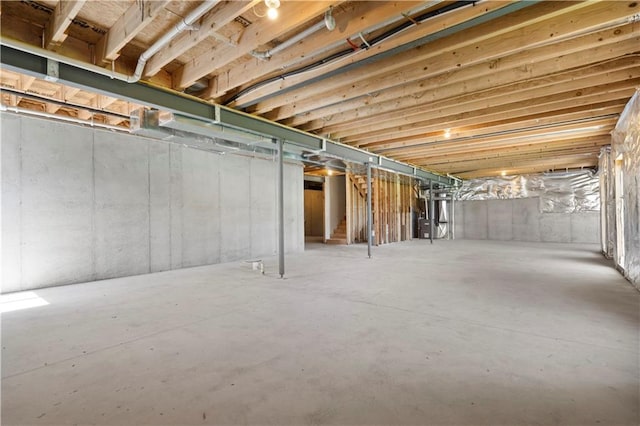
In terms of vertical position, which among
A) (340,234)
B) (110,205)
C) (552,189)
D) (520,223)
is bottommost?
(340,234)

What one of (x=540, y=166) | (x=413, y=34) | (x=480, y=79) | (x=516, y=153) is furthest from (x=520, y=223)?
(x=413, y=34)

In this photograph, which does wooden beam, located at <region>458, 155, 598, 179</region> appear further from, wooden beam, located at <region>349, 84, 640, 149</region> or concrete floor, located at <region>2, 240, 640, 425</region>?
concrete floor, located at <region>2, 240, 640, 425</region>

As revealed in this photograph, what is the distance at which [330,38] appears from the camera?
8.69ft

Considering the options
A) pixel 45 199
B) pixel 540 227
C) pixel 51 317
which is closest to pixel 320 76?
pixel 51 317

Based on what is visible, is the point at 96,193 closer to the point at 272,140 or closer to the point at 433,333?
the point at 272,140

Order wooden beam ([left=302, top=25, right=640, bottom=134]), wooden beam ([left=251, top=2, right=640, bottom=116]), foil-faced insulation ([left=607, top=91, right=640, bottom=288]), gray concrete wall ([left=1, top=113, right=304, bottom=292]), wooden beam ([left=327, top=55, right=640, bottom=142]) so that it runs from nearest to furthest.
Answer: wooden beam ([left=251, top=2, right=640, bottom=116]), wooden beam ([left=302, top=25, right=640, bottom=134]), wooden beam ([left=327, top=55, right=640, bottom=142]), foil-faced insulation ([left=607, top=91, right=640, bottom=288]), gray concrete wall ([left=1, top=113, right=304, bottom=292])

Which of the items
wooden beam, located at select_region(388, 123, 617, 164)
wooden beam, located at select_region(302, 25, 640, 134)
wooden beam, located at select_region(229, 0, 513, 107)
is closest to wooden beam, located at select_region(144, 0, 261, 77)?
wooden beam, located at select_region(229, 0, 513, 107)

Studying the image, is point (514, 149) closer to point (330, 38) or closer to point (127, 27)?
point (330, 38)

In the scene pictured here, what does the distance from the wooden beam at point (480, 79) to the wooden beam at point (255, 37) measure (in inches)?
67.2

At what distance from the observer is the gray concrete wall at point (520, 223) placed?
31.7ft

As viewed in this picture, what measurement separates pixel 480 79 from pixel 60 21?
12.9 feet

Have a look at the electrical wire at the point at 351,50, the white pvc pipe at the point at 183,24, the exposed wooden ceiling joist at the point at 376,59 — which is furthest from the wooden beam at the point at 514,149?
the white pvc pipe at the point at 183,24

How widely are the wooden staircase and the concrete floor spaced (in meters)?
5.81

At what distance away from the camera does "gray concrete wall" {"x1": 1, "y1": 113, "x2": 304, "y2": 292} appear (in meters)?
4.11
